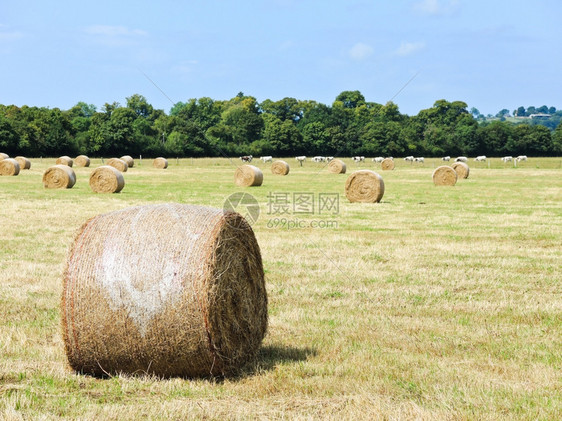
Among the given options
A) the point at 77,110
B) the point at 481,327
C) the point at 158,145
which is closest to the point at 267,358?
the point at 481,327

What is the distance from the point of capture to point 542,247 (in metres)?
15.1

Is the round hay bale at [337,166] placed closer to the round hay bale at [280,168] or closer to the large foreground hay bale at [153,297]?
the round hay bale at [280,168]

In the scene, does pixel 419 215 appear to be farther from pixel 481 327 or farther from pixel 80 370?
pixel 80 370

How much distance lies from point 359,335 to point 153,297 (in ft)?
9.26

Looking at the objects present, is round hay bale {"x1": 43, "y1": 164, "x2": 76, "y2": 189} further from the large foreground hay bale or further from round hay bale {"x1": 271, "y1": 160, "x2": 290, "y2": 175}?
the large foreground hay bale

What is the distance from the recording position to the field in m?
5.70

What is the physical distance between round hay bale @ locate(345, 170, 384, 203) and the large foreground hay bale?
69.2 ft

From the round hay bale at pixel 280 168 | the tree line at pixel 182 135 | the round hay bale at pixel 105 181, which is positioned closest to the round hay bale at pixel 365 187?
the round hay bale at pixel 105 181

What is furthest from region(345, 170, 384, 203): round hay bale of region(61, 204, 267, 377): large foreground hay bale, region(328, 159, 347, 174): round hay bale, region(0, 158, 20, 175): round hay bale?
region(328, 159, 347, 174): round hay bale

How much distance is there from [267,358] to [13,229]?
1219 centimetres

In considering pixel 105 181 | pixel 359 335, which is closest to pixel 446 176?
pixel 105 181

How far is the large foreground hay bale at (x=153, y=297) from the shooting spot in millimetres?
6129

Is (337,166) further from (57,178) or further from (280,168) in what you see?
(57,178)

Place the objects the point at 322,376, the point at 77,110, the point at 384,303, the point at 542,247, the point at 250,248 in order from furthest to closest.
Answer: the point at 77,110, the point at 542,247, the point at 384,303, the point at 250,248, the point at 322,376
